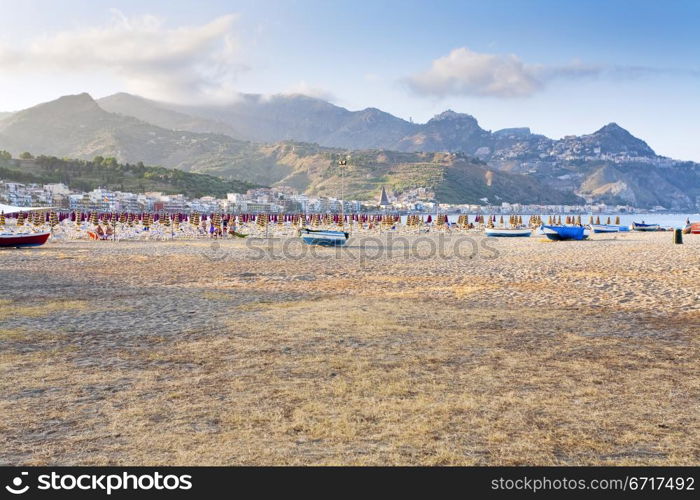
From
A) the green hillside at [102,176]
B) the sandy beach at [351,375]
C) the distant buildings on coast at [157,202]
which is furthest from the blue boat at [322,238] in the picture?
the green hillside at [102,176]

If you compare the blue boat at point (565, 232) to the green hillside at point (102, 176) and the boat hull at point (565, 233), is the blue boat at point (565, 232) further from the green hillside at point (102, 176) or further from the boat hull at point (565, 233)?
the green hillside at point (102, 176)

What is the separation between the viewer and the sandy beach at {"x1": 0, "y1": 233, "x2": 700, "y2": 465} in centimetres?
419

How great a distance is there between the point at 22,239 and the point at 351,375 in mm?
29575

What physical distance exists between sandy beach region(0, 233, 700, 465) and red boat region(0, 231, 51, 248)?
1775cm

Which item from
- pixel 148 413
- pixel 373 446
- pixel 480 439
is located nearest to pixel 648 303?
pixel 480 439

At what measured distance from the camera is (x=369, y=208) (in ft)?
605

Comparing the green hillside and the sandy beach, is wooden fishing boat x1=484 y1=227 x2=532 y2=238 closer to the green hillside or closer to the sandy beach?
the sandy beach

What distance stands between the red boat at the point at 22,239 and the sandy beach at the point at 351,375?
1775cm

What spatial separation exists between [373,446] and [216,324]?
20.0 ft

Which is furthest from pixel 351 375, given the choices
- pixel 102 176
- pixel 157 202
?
pixel 102 176

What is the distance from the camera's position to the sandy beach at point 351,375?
4.19 metres

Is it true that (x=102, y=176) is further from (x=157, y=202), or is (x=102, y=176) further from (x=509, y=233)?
(x=509, y=233)

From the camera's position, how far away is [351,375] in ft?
20.8
